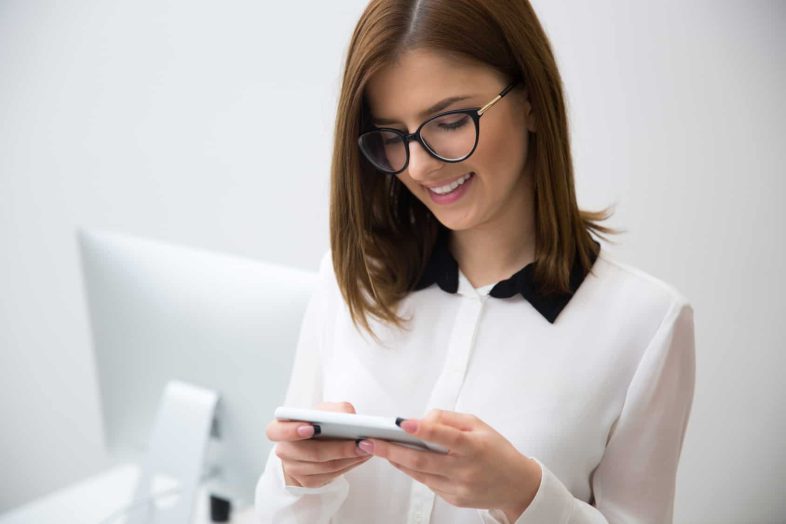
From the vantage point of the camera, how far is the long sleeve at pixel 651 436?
43.4 inches

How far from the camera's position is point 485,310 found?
4.00 feet

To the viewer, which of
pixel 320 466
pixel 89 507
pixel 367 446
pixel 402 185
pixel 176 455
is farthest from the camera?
pixel 89 507

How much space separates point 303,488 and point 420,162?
0.51m

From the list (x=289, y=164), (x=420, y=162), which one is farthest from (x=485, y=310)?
(x=289, y=164)

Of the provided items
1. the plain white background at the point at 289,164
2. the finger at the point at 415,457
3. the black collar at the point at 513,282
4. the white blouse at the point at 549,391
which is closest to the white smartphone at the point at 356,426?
the finger at the point at 415,457

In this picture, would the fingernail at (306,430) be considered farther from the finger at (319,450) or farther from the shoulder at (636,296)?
the shoulder at (636,296)

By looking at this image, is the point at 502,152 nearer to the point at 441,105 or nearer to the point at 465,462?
the point at 441,105

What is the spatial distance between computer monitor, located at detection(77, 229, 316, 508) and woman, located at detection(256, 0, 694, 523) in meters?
0.09

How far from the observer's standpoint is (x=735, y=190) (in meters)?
1.83

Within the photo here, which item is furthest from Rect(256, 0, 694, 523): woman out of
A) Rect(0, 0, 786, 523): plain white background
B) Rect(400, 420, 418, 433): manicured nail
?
Rect(0, 0, 786, 523): plain white background

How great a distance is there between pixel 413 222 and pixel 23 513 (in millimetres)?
1053

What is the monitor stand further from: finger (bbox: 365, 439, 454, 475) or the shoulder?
the shoulder

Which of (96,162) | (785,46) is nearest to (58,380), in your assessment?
(96,162)

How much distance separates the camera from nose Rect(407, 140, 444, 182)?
1.09 metres
